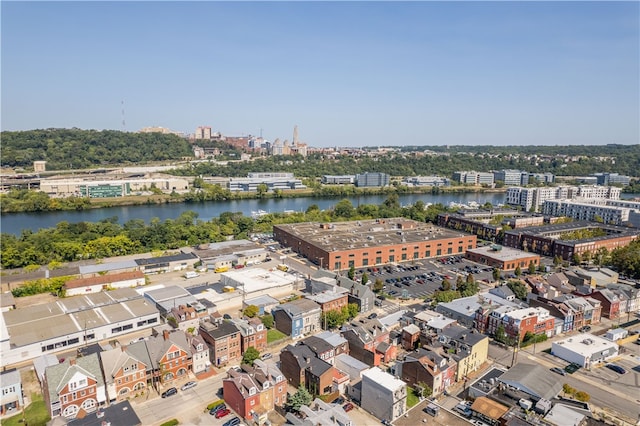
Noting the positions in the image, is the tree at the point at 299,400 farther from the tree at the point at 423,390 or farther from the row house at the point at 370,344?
the tree at the point at 423,390

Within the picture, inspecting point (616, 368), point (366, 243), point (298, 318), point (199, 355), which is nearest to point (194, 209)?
point (366, 243)

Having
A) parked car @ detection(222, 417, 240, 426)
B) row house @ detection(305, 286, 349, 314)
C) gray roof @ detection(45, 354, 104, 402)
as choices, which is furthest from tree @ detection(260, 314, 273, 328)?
gray roof @ detection(45, 354, 104, 402)

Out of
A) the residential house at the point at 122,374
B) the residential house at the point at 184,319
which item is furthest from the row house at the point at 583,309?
the residential house at the point at 122,374

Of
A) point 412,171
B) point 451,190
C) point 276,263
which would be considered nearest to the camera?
point 276,263

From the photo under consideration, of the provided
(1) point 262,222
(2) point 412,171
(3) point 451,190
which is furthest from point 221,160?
(1) point 262,222

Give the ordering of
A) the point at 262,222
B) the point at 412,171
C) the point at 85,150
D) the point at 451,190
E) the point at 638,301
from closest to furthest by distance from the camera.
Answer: the point at 638,301 < the point at 262,222 < the point at 451,190 < the point at 85,150 < the point at 412,171

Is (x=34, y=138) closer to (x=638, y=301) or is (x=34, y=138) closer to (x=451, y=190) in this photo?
(x=451, y=190)

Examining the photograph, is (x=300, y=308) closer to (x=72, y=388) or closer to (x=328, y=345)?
(x=328, y=345)
